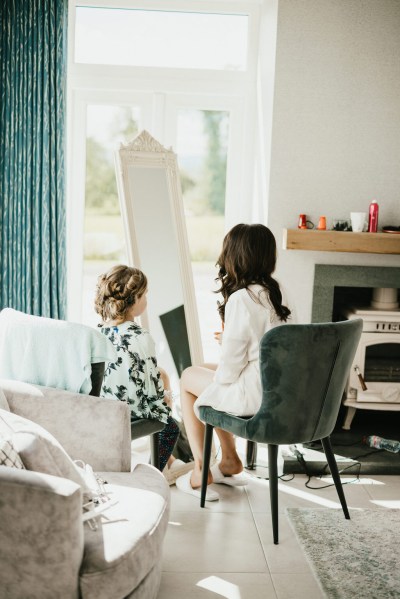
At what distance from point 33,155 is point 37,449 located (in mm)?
2465

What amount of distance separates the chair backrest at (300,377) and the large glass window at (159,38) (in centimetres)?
220

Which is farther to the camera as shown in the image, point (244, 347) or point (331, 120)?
point (331, 120)

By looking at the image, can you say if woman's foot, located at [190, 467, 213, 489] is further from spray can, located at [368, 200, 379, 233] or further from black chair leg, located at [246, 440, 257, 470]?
spray can, located at [368, 200, 379, 233]

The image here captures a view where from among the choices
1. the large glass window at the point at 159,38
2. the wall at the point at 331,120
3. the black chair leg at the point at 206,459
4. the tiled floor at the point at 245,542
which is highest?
the large glass window at the point at 159,38

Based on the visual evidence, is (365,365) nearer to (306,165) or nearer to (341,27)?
(306,165)

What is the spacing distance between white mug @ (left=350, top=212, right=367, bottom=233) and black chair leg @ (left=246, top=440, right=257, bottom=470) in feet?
4.04

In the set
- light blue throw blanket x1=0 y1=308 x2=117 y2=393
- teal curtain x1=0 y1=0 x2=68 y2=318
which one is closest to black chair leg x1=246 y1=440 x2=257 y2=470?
light blue throw blanket x1=0 y1=308 x2=117 y2=393

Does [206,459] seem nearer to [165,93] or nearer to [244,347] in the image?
[244,347]

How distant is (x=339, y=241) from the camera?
355cm

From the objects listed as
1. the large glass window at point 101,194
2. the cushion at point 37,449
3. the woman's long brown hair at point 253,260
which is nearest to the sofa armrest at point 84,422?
the cushion at point 37,449

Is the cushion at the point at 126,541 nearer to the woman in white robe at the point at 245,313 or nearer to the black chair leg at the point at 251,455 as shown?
the woman in white robe at the point at 245,313

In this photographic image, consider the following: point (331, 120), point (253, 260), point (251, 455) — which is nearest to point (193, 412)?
point (251, 455)

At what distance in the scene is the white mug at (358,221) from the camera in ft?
11.7

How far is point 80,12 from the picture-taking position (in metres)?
4.02
